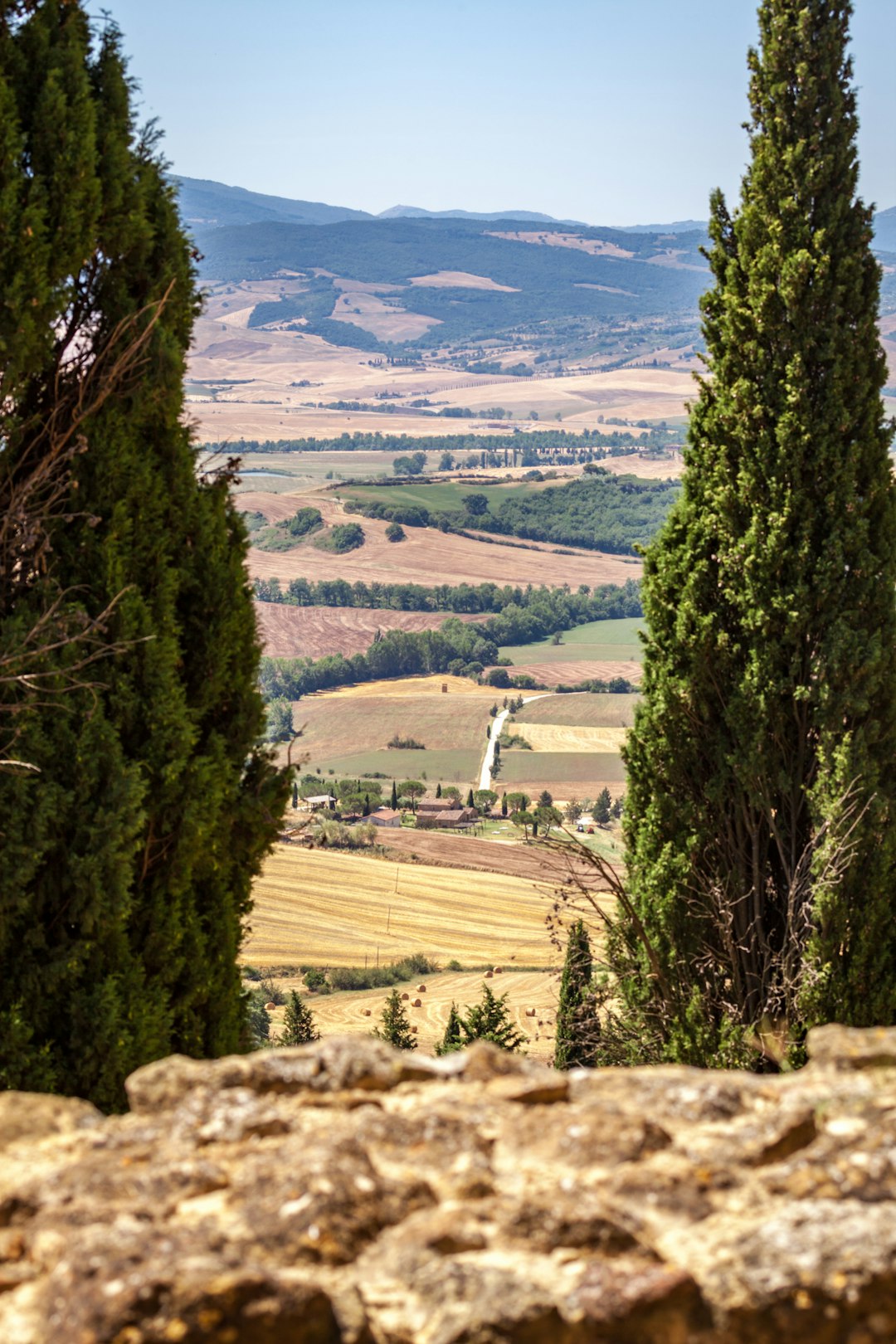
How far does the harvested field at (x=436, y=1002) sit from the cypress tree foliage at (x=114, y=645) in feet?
84.4

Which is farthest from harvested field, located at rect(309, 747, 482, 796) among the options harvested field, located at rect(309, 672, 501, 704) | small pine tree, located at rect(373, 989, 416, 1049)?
small pine tree, located at rect(373, 989, 416, 1049)

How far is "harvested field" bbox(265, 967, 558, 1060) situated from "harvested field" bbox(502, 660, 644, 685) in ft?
191

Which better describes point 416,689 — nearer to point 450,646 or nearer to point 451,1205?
point 450,646

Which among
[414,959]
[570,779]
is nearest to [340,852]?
[414,959]

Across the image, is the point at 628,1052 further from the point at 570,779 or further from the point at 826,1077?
the point at 570,779

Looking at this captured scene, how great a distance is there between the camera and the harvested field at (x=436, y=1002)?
3591 centimetres

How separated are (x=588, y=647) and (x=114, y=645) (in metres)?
116

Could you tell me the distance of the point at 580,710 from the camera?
319 ft

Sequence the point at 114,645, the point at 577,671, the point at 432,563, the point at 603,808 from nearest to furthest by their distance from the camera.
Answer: the point at 114,645
the point at 603,808
the point at 577,671
the point at 432,563

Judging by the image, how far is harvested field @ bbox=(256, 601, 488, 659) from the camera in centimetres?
11862

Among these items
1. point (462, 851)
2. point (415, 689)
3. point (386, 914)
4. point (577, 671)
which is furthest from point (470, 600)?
point (386, 914)

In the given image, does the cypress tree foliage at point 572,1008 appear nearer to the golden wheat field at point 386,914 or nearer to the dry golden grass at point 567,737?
the golden wheat field at point 386,914

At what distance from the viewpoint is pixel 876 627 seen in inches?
366

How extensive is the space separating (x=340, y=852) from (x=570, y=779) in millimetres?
18476
